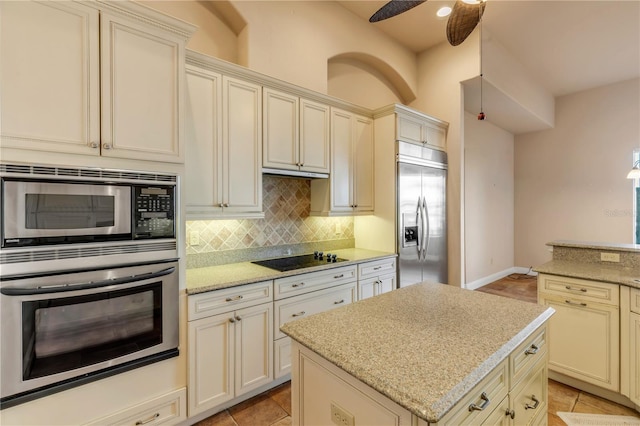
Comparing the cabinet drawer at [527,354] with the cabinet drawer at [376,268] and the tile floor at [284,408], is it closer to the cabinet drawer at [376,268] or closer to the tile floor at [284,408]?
the tile floor at [284,408]

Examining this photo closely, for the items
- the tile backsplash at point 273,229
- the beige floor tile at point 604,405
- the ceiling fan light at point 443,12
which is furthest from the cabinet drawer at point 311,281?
the ceiling fan light at point 443,12

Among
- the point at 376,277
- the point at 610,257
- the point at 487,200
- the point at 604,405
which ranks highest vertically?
the point at 487,200

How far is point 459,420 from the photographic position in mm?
901

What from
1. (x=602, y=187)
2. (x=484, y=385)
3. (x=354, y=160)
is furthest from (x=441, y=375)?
(x=602, y=187)

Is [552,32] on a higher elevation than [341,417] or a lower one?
higher

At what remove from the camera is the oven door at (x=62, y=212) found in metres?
1.40

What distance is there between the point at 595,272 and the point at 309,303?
7.65ft

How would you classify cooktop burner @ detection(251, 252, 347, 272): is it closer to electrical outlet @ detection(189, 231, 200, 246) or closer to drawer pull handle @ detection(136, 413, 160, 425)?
electrical outlet @ detection(189, 231, 200, 246)

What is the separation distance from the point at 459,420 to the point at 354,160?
2.69 m

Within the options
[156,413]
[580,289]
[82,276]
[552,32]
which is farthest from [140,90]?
[552,32]

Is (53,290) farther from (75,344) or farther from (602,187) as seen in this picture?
(602,187)

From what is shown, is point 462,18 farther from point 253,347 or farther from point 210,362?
point 210,362

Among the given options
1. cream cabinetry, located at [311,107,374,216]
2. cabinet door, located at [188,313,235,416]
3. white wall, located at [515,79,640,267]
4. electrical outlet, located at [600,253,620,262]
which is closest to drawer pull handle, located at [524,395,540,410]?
cabinet door, located at [188,313,235,416]

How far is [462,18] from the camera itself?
1.76m
